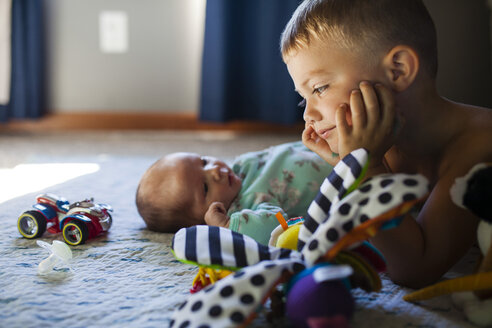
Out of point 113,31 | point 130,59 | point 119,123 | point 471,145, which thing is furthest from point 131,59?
point 471,145

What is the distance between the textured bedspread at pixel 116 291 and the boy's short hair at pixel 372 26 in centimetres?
35

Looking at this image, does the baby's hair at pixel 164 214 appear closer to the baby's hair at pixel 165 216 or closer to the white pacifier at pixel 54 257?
the baby's hair at pixel 165 216

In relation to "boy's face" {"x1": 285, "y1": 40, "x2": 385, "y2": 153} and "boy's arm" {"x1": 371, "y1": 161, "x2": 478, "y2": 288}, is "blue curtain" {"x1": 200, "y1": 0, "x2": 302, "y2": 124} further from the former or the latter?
"boy's arm" {"x1": 371, "y1": 161, "x2": 478, "y2": 288}

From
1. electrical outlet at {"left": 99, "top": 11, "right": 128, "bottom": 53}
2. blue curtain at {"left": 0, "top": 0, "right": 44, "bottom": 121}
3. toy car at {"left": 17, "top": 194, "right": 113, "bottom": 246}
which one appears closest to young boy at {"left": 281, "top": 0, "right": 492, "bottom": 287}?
toy car at {"left": 17, "top": 194, "right": 113, "bottom": 246}

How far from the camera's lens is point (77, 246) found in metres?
0.85

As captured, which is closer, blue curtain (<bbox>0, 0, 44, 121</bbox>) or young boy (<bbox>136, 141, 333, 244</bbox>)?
young boy (<bbox>136, 141, 333, 244</bbox>)

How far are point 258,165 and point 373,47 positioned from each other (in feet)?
1.57

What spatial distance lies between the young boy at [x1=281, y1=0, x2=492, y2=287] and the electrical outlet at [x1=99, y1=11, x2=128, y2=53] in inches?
79.6

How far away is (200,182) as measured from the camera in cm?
101

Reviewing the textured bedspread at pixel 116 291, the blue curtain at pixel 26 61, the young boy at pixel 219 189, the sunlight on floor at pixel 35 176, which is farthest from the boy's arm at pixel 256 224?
the blue curtain at pixel 26 61

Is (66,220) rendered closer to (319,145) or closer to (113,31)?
(319,145)

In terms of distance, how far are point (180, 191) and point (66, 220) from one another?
225mm

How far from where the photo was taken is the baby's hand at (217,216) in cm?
92

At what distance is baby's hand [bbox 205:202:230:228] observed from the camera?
0.92 meters
